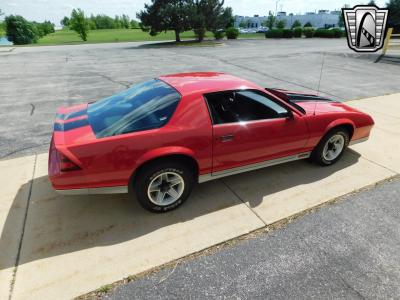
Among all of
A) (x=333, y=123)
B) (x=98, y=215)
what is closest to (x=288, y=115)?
(x=333, y=123)

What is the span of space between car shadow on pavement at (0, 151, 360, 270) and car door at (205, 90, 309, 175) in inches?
16.9

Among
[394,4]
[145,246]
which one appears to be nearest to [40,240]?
[145,246]

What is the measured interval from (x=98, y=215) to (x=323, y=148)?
3.42 meters

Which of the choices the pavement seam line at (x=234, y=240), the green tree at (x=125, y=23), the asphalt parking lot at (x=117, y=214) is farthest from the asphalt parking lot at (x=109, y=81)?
the green tree at (x=125, y=23)

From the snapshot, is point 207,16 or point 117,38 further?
point 117,38

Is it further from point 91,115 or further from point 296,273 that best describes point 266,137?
point 91,115

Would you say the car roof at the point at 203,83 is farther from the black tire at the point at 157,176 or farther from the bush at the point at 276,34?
A: the bush at the point at 276,34

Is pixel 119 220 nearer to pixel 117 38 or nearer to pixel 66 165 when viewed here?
pixel 66 165

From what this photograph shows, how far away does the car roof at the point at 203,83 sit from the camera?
3.55m

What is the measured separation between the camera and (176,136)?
3225 millimetres

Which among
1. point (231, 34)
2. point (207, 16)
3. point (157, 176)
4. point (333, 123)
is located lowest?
point (157, 176)

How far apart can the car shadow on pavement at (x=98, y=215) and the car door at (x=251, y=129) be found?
429 mm

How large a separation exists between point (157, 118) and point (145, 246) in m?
1.43

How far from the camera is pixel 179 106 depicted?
11.0 feet
